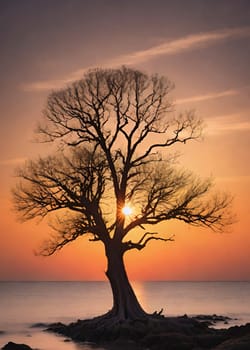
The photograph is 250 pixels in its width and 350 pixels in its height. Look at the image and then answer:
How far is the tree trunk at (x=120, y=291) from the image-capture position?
4322 cm

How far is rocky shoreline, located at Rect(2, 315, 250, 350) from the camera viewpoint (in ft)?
120

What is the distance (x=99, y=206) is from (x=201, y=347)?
1254cm

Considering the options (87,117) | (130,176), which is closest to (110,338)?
(130,176)

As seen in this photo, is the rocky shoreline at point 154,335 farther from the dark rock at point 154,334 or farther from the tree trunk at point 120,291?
the tree trunk at point 120,291

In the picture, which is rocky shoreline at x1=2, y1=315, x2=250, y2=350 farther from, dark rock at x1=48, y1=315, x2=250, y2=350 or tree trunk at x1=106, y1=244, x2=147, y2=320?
tree trunk at x1=106, y1=244, x2=147, y2=320

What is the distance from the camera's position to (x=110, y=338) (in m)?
41.4

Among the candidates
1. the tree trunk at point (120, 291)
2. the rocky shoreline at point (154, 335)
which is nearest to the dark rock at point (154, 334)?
the rocky shoreline at point (154, 335)

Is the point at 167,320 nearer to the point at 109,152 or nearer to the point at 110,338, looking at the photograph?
the point at 110,338

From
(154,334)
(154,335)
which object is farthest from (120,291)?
(154,335)

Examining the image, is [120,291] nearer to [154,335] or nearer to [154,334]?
[154,334]

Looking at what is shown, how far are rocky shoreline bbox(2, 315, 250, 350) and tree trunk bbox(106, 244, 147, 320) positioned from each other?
896 millimetres

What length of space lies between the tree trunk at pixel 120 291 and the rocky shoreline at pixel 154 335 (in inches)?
35.3

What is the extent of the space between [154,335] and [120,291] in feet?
18.3

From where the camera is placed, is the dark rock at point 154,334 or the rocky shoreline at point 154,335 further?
the dark rock at point 154,334
